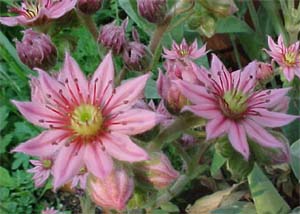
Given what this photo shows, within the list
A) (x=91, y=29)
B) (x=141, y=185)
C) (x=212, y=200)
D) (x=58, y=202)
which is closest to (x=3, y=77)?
(x=58, y=202)

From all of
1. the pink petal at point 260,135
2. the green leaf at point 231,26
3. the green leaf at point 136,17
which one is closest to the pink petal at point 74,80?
the pink petal at point 260,135

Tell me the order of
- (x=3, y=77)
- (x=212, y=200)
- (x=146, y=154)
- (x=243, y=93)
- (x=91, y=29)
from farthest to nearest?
(x=3, y=77)
(x=212, y=200)
(x=91, y=29)
(x=243, y=93)
(x=146, y=154)

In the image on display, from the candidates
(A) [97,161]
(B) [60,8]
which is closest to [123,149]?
(A) [97,161]

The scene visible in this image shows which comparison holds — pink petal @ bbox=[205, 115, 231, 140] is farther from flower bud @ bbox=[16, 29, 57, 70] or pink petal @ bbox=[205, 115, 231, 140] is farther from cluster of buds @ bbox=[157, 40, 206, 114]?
flower bud @ bbox=[16, 29, 57, 70]

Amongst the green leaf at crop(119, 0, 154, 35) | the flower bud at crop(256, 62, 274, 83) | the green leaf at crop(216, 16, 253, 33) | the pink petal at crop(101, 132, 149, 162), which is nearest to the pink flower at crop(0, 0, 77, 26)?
the pink petal at crop(101, 132, 149, 162)

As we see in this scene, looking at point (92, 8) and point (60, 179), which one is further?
point (92, 8)

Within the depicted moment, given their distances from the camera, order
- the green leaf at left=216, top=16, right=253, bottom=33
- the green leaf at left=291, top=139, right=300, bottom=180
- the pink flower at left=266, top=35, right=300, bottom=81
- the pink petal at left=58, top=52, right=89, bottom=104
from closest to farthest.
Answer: the pink petal at left=58, top=52, right=89, bottom=104 < the green leaf at left=291, top=139, right=300, bottom=180 < the pink flower at left=266, top=35, right=300, bottom=81 < the green leaf at left=216, top=16, right=253, bottom=33

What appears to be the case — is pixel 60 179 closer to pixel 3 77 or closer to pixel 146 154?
pixel 146 154

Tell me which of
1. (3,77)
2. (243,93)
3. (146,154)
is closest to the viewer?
(146,154)
